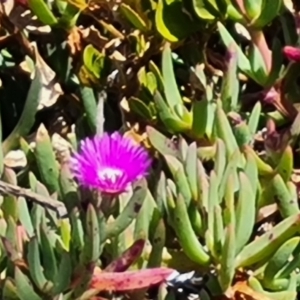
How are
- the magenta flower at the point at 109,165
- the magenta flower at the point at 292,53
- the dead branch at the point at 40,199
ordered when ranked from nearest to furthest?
the magenta flower at the point at 109,165 < the dead branch at the point at 40,199 < the magenta flower at the point at 292,53

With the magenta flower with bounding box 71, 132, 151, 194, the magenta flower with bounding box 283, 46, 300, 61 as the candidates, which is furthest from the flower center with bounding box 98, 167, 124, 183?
the magenta flower with bounding box 283, 46, 300, 61

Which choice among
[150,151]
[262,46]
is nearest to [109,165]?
[150,151]

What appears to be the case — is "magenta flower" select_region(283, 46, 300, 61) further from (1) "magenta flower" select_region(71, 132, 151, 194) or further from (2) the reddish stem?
(1) "magenta flower" select_region(71, 132, 151, 194)

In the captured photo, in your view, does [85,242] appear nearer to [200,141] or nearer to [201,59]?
[200,141]

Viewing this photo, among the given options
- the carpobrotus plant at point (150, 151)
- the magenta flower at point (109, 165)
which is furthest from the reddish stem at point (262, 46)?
the magenta flower at point (109, 165)

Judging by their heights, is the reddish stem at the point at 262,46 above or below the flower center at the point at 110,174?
below

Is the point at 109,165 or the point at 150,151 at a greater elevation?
the point at 109,165

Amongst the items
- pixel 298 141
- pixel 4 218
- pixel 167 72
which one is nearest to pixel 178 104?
pixel 167 72

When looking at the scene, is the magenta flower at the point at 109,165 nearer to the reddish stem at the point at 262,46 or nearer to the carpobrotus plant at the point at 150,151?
the carpobrotus plant at the point at 150,151

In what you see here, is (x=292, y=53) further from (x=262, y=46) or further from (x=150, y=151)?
(x=150, y=151)
